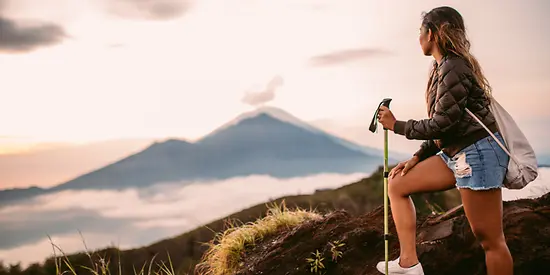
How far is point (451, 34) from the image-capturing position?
5.01 meters

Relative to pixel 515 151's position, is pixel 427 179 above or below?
below

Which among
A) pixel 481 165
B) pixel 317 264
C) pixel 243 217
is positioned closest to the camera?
pixel 481 165

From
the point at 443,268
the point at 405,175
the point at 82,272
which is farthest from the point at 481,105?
the point at 82,272

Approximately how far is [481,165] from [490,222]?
1.46 ft

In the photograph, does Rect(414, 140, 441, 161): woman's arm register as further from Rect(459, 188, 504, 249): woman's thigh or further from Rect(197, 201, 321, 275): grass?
Rect(197, 201, 321, 275): grass

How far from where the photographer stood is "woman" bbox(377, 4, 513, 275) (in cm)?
490

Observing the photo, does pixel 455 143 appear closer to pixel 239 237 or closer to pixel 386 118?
pixel 386 118

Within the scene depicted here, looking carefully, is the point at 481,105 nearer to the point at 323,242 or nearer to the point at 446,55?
the point at 446,55

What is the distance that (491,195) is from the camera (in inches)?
198

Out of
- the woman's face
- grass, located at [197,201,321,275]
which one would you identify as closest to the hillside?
grass, located at [197,201,321,275]

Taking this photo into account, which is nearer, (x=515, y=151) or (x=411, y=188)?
(x=515, y=151)

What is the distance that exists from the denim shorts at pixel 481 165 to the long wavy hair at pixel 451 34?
1.44ft

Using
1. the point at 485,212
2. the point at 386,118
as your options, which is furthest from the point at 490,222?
the point at 386,118

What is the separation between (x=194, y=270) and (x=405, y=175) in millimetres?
3722
